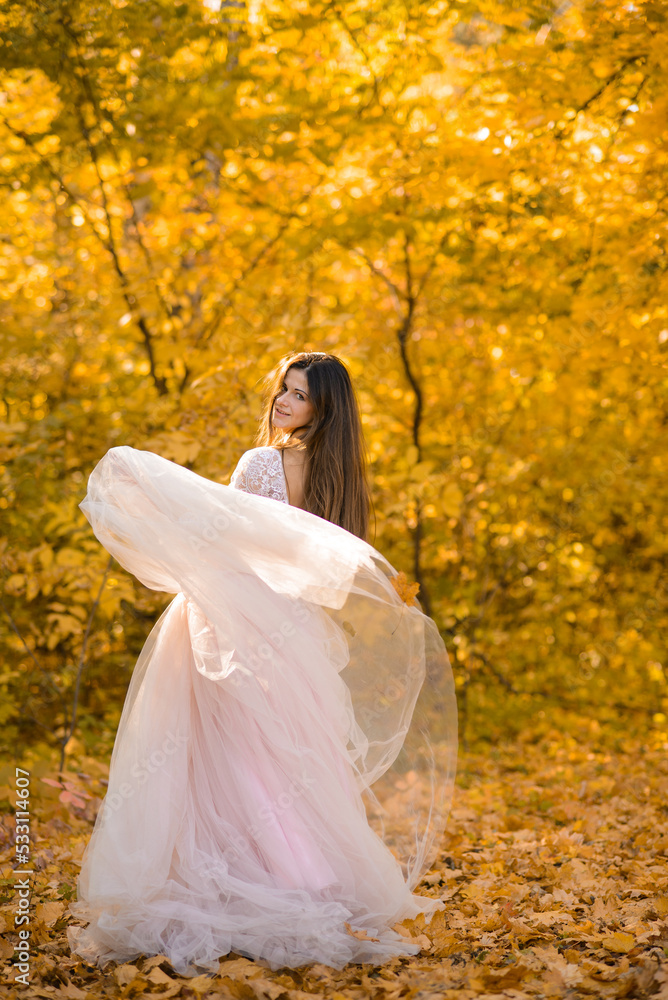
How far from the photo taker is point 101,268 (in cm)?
540

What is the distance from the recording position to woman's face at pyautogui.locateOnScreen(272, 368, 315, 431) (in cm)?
304

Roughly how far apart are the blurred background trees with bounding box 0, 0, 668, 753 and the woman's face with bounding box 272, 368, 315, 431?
3.81 feet

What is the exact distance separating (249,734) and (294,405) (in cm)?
122

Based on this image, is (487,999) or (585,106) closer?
(487,999)

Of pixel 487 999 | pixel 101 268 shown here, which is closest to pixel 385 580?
pixel 487 999

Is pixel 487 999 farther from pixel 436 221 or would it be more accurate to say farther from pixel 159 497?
pixel 436 221

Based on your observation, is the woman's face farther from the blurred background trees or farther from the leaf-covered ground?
the leaf-covered ground

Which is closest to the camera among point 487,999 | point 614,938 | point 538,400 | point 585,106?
point 487,999

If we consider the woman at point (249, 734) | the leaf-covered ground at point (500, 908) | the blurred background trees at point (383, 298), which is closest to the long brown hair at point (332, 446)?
the woman at point (249, 734)

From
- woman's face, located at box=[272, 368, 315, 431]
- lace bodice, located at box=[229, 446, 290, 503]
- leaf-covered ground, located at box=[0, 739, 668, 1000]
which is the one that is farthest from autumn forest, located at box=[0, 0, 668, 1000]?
lace bodice, located at box=[229, 446, 290, 503]

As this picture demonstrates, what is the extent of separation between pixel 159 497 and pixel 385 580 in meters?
0.81

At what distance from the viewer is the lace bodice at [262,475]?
9.44ft

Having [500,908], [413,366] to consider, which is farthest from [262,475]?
[413,366]

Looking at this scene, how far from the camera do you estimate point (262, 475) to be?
288cm
